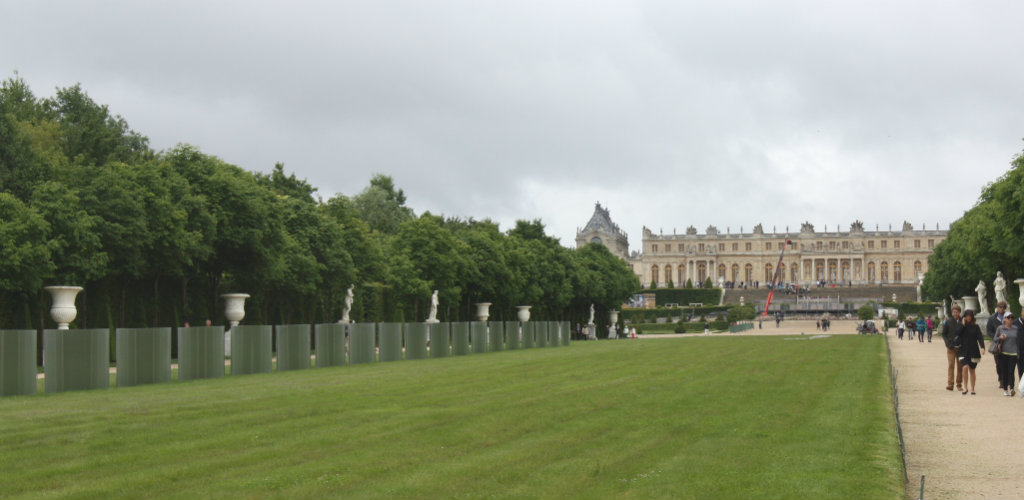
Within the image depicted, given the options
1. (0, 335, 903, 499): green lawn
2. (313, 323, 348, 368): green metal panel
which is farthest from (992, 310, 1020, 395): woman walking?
(313, 323, 348, 368): green metal panel

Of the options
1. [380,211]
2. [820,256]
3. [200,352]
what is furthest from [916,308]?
[200,352]

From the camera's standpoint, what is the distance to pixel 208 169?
119ft

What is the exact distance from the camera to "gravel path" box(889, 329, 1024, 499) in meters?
10.2

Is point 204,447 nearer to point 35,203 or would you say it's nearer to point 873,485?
point 873,485

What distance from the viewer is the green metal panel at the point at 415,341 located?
36312 mm

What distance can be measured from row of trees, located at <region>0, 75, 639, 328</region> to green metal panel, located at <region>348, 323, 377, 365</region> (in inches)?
210

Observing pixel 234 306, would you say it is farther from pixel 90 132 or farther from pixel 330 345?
pixel 90 132

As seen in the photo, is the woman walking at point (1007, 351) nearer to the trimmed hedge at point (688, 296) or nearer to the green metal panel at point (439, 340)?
the green metal panel at point (439, 340)

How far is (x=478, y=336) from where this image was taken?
4322 cm

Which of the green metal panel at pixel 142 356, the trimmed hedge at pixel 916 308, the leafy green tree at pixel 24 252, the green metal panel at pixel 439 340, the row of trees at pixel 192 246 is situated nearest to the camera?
the green metal panel at pixel 142 356

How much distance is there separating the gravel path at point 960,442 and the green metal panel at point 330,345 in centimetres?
1595

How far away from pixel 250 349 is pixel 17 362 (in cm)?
762

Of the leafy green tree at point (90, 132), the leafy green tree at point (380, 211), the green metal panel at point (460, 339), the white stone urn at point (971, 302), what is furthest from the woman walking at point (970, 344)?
the leafy green tree at point (380, 211)

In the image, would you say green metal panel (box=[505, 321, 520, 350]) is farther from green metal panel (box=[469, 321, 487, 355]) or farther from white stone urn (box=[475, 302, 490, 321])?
white stone urn (box=[475, 302, 490, 321])
